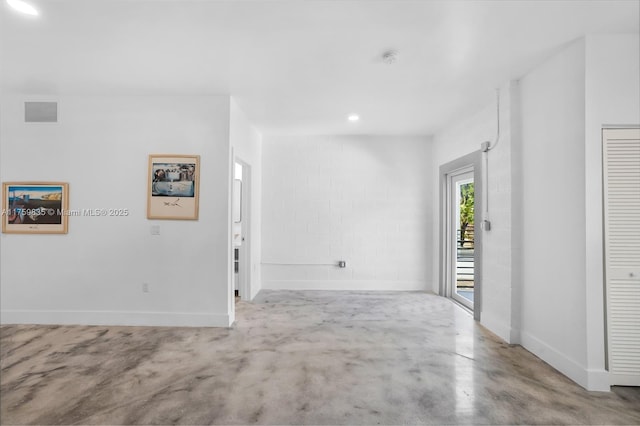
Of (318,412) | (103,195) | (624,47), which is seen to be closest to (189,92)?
(103,195)

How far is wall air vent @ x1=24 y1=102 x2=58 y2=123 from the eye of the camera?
3785 millimetres

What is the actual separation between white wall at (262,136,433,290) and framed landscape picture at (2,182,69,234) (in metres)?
2.80

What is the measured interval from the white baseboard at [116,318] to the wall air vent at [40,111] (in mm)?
2300

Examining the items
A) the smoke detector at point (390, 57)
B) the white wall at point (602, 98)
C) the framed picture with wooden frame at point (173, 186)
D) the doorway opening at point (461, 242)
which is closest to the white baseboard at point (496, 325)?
the doorway opening at point (461, 242)

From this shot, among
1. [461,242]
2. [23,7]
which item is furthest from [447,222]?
[23,7]

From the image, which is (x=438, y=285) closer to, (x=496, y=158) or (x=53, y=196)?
(x=496, y=158)

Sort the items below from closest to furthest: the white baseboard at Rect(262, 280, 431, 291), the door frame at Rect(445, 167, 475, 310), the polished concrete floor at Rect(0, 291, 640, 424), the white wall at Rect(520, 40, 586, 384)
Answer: the polished concrete floor at Rect(0, 291, 640, 424) → the white wall at Rect(520, 40, 586, 384) → the door frame at Rect(445, 167, 475, 310) → the white baseboard at Rect(262, 280, 431, 291)

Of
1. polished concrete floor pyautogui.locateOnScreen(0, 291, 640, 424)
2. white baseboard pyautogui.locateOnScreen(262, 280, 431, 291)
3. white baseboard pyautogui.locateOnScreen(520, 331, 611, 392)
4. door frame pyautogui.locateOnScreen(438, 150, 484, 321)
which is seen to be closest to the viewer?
polished concrete floor pyautogui.locateOnScreen(0, 291, 640, 424)

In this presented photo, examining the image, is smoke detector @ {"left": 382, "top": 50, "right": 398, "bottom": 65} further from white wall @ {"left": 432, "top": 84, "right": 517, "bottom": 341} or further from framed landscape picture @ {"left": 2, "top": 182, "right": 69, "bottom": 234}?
framed landscape picture @ {"left": 2, "top": 182, "right": 69, "bottom": 234}

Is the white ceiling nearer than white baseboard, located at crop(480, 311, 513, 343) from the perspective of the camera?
Yes

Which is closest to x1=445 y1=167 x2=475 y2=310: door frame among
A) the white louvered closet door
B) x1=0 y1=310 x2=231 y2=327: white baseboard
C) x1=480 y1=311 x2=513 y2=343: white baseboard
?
x1=480 y1=311 x2=513 y2=343: white baseboard

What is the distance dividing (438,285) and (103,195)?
502cm

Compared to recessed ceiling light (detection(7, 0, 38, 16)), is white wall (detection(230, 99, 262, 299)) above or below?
below

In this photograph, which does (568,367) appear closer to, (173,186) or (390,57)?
(390,57)
